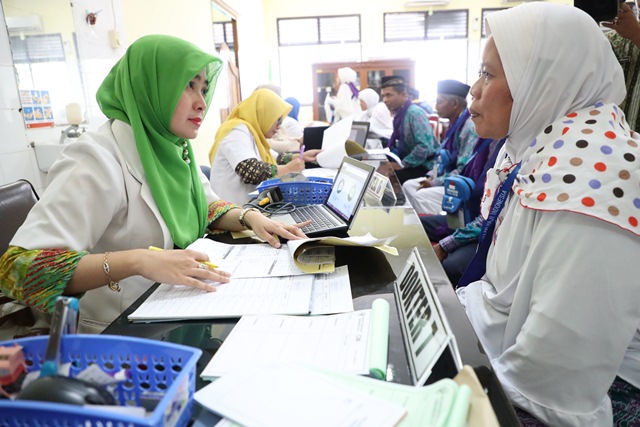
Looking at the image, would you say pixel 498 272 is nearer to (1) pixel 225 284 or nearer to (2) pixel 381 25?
(1) pixel 225 284

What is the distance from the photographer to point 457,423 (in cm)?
44

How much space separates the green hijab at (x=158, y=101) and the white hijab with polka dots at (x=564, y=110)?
0.83 meters

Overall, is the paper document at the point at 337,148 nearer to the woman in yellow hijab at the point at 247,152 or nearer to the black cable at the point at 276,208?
the woman in yellow hijab at the point at 247,152

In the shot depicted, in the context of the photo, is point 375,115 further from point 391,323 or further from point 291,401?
point 291,401

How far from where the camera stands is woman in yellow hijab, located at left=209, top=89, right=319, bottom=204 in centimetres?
248

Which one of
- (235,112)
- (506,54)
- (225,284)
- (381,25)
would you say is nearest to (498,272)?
(506,54)

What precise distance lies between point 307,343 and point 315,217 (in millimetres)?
781

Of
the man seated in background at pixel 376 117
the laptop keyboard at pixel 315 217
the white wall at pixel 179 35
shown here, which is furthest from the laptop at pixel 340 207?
the man seated in background at pixel 376 117

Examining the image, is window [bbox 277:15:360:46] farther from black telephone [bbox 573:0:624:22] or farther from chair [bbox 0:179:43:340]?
chair [bbox 0:179:43:340]

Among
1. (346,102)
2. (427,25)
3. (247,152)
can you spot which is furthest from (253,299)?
(427,25)

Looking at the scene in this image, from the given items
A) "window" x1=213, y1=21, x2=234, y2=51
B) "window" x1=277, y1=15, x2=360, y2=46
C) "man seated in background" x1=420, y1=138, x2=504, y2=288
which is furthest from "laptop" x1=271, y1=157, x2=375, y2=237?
"window" x1=277, y1=15, x2=360, y2=46

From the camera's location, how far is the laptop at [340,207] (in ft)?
4.26

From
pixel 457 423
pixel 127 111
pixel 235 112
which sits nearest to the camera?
pixel 457 423

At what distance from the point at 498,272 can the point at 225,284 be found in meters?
0.64
